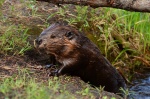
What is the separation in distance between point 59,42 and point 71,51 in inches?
7.5

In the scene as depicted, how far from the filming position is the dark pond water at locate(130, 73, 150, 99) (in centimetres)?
654

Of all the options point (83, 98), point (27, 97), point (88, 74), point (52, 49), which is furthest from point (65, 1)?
point (27, 97)

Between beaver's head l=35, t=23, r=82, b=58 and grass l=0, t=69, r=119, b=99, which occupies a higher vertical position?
beaver's head l=35, t=23, r=82, b=58

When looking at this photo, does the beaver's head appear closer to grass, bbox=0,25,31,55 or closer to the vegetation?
grass, bbox=0,25,31,55

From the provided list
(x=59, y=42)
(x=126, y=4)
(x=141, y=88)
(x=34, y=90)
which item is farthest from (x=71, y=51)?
(x=141, y=88)

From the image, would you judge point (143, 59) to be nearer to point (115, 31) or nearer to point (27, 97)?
point (115, 31)

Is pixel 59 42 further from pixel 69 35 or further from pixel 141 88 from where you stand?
pixel 141 88

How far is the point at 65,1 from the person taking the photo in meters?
5.66

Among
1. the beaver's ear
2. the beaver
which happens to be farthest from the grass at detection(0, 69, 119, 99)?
the beaver's ear

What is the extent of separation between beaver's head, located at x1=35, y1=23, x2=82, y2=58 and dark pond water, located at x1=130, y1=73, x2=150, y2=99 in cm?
137

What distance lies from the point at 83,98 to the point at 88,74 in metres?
1.21

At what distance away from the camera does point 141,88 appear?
22.5ft

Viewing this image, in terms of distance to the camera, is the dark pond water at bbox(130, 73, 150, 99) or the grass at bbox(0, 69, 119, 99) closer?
the grass at bbox(0, 69, 119, 99)

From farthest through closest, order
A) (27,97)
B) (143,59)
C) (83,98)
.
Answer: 1. (143,59)
2. (83,98)
3. (27,97)
